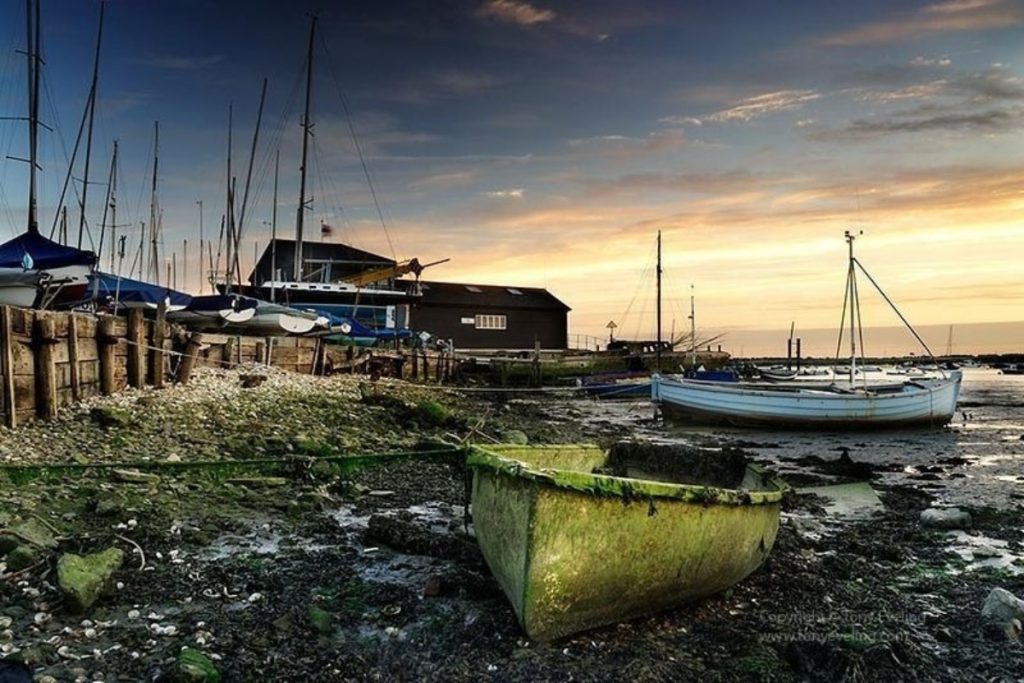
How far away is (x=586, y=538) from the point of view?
19.2 feet

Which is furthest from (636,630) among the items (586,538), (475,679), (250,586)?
(250,586)

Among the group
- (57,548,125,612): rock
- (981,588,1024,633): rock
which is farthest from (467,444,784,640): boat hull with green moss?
(57,548,125,612): rock

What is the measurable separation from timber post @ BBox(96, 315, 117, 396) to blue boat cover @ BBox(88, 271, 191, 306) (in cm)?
794

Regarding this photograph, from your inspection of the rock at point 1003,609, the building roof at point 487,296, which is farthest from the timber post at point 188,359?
the building roof at point 487,296

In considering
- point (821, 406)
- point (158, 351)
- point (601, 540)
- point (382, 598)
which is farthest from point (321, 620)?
point (821, 406)

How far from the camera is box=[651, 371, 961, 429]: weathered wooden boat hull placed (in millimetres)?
26438

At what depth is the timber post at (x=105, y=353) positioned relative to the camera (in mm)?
15312

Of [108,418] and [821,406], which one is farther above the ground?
[108,418]

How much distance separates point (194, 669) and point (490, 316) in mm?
55784

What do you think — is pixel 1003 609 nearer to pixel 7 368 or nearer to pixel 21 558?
pixel 21 558

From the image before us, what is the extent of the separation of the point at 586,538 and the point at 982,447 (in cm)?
2265

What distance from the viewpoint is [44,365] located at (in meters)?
12.5

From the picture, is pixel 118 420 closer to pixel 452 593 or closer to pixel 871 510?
pixel 452 593

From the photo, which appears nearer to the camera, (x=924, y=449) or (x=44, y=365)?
(x=44, y=365)
